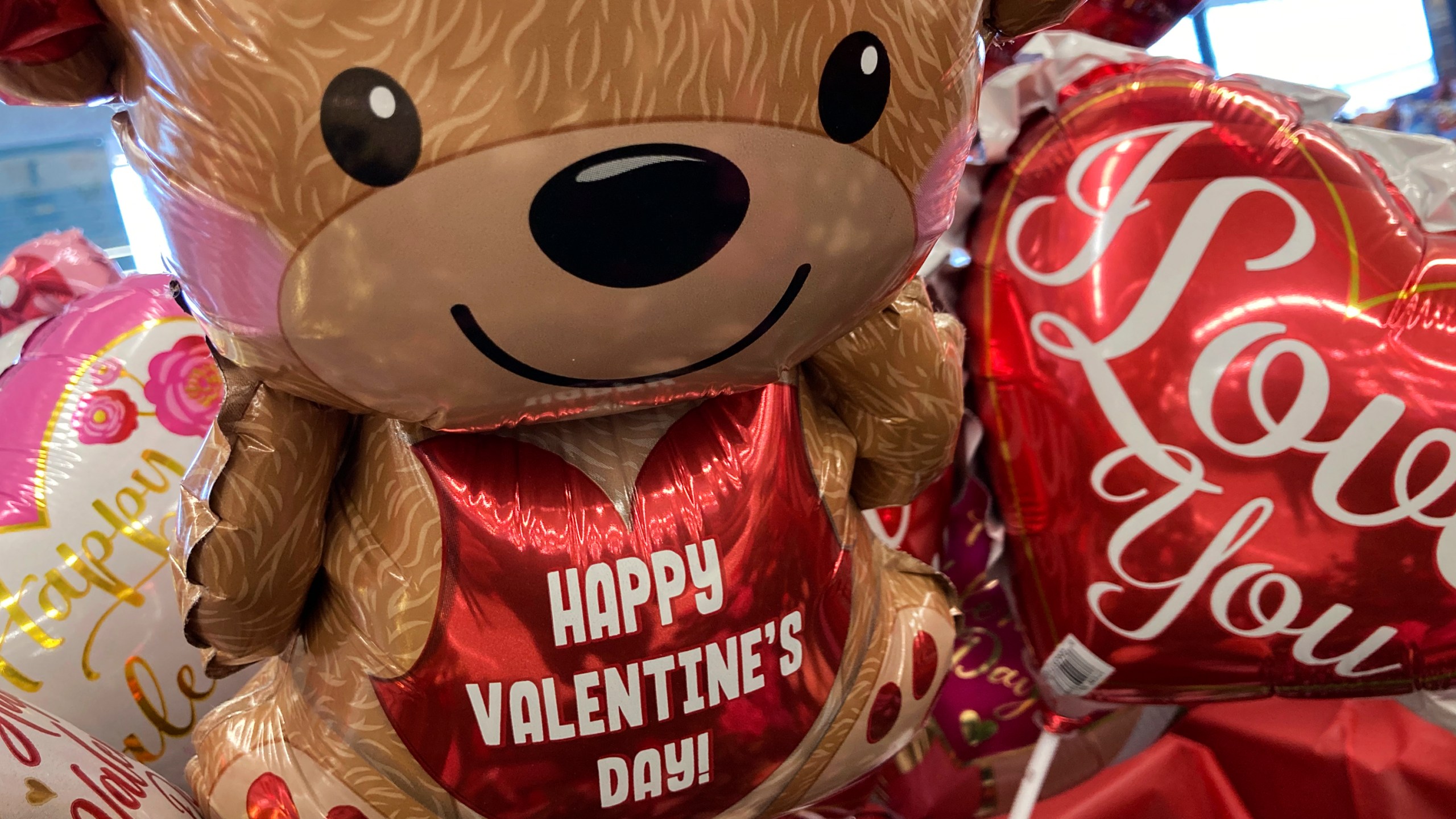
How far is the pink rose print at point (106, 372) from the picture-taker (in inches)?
31.8

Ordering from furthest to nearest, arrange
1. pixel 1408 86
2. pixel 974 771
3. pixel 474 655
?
pixel 1408 86
pixel 974 771
pixel 474 655

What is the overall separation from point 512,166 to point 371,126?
0.05m

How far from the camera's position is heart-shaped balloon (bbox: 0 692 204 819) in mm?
487

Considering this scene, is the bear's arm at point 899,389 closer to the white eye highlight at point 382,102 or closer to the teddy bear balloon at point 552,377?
the teddy bear balloon at point 552,377

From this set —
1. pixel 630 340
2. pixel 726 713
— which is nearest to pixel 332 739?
pixel 726 713

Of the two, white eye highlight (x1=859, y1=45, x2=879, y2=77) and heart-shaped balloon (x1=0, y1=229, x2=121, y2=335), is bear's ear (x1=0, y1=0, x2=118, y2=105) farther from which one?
heart-shaped balloon (x1=0, y1=229, x2=121, y2=335)

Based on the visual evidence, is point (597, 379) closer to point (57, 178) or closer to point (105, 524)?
point (105, 524)

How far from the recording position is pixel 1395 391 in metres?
0.78

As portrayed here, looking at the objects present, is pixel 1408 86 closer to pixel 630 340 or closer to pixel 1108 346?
pixel 1108 346

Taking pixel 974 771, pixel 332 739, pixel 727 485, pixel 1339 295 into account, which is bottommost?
pixel 974 771

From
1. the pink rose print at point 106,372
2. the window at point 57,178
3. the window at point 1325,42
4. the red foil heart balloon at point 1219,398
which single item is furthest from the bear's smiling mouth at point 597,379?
the window at point 1325,42

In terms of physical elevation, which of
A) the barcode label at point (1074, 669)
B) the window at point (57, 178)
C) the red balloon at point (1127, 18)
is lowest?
the barcode label at point (1074, 669)

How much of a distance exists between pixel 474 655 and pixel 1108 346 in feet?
1.66

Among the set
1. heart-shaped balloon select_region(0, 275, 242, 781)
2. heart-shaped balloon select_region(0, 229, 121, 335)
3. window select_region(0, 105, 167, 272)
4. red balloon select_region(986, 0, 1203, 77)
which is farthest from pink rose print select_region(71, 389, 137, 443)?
window select_region(0, 105, 167, 272)
